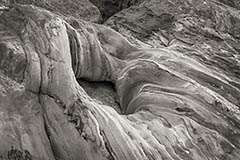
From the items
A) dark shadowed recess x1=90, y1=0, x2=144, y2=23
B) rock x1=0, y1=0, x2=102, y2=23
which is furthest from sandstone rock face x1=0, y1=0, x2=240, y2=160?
dark shadowed recess x1=90, y1=0, x2=144, y2=23

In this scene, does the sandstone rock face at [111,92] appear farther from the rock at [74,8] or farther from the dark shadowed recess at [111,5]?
the dark shadowed recess at [111,5]

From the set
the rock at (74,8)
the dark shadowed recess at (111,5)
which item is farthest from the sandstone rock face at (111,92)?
the dark shadowed recess at (111,5)

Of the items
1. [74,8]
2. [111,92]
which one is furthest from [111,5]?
[111,92]

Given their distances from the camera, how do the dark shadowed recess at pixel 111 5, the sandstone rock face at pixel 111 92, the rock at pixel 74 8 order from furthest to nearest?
the dark shadowed recess at pixel 111 5 < the rock at pixel 74 8 < the sandstone rock face at pixel 111 92

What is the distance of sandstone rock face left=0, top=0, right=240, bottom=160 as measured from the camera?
4.45 meters

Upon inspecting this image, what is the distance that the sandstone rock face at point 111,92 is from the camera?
4.45 meters

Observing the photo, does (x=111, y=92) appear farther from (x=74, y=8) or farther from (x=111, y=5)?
(x=111, y=5)

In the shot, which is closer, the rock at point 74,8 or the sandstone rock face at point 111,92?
the sandstone rock face at point 111,92

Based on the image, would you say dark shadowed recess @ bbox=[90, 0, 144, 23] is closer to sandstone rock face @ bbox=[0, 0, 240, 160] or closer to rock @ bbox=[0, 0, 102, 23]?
rock @ bbox=[0, 0, 102, 23]

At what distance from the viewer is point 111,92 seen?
18.7 feet

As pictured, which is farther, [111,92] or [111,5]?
[111,5]

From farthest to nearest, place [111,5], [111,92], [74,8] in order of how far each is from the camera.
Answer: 1. [111,5]
2. [74,8]
3. [111,92]

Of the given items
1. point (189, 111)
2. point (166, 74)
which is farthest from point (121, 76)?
point (189, 111)

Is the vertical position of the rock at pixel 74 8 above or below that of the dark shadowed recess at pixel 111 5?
above
